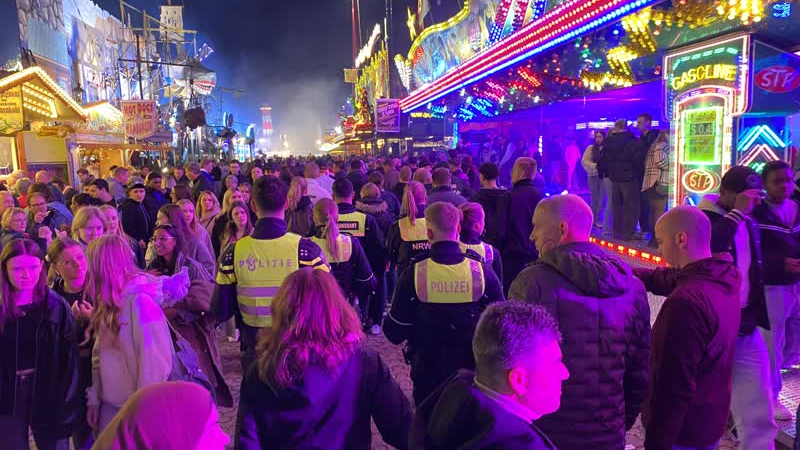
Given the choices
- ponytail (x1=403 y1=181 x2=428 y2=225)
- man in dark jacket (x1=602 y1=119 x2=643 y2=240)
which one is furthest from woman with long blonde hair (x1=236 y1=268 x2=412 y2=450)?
man in dark jacket (x1=602 y1=119 x2=643 y2=240)

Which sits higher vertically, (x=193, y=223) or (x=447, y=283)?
(x=193, y=223)

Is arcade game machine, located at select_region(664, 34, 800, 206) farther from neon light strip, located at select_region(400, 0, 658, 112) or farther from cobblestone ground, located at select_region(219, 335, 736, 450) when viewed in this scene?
cobblestone ground, located at select_region(219, 335, 736, 450)

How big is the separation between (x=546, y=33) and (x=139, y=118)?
16.1m

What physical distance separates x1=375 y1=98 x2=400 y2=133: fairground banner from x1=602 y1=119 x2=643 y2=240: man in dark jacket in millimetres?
17260

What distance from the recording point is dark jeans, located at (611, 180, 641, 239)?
9555 mm

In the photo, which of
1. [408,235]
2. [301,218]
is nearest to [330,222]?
[408,235]

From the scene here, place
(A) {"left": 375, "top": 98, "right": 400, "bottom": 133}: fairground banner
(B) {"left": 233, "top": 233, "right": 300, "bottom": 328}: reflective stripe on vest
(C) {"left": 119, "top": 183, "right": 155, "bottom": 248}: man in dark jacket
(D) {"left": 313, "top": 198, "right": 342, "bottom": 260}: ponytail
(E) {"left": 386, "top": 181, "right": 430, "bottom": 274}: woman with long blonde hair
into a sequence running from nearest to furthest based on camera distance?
(B) {"left": 233, "top": 233, "right": 300, "bottom": 328}: reflective stripe on vest < (D) {"left": 313, "top": 198, "right": 342, "bottom": 260}: ponytail < (E) {"left": 386, "top": 181, "right": 430, "bottom": 274}: woman with long blonde hair < (C) {"left": 119, "top": 183, "right": 155, "bottom": 248}: man in dark jacket < (A) {"left": 375, "top": 98, "right": 400, "bottom": 133}: fairground banner

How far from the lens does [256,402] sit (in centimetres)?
231

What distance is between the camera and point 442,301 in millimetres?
3613

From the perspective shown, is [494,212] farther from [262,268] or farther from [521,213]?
[262,268]

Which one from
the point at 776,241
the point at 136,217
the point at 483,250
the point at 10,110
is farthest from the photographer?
the point at 10,110

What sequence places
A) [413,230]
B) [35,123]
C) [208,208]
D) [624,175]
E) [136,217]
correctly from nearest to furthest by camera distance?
[413,230], [208,208], [136,217], [624,175], [35,123]

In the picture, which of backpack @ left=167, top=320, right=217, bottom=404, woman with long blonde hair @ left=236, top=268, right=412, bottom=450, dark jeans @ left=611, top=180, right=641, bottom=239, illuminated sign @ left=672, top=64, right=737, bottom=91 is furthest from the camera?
dark jeans @ left=611, top=180, right=641, bottom=239

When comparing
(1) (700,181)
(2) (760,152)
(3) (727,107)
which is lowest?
(1) (700,181)
